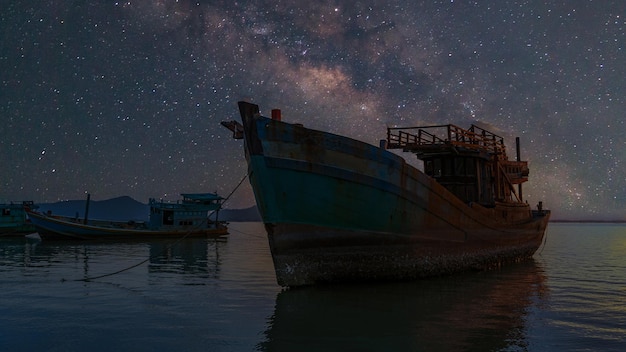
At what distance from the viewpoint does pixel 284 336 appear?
289 inches

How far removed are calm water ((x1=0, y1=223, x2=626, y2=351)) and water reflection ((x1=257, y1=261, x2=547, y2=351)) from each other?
23mm

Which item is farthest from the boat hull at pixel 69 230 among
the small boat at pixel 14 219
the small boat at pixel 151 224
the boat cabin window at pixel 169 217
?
the small boat at pixel 14 219

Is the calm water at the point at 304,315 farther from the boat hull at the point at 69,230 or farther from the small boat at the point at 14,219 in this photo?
the small boat at the point at 14,219

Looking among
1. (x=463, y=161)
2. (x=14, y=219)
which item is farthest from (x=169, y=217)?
(x=463, y=161)

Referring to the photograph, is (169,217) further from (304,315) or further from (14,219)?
(304,315)

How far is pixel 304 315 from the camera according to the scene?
890cm

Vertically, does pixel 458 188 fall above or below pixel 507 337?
above

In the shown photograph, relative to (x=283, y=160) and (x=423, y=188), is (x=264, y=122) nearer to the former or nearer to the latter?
(x=283, y=160)

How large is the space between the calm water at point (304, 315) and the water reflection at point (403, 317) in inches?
0.9

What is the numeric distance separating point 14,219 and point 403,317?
55.6m

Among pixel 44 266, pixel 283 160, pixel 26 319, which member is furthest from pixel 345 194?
pixel 44 266

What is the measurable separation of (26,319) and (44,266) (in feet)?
39.5

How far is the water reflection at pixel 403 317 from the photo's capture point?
696 centimetres

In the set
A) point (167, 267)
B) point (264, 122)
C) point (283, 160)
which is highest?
point (264, 122)
